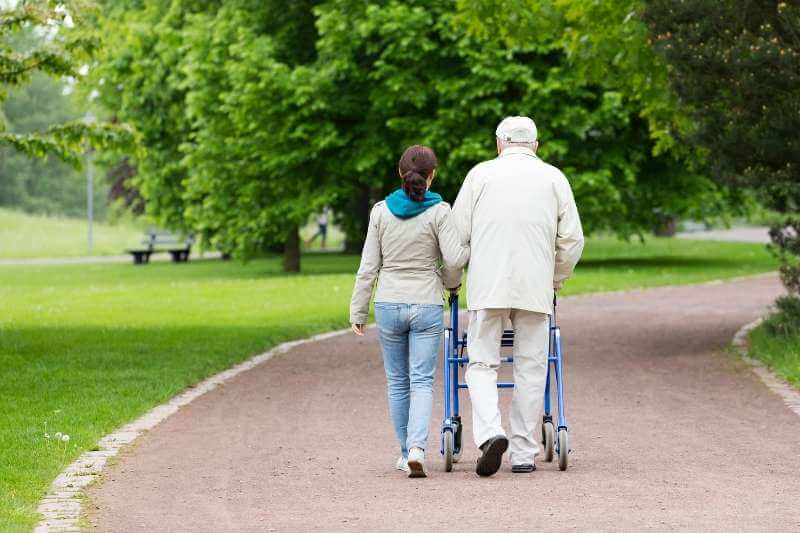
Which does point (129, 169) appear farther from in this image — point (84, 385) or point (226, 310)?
point (84, 385)

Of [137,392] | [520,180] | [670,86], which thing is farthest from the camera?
[670,86]

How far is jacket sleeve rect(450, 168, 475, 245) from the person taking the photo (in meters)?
7.99

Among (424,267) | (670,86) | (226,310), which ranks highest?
(670,86)

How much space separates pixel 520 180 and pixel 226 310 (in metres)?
13.3

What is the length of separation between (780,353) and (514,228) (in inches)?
256

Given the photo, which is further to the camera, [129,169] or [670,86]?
[129,169]

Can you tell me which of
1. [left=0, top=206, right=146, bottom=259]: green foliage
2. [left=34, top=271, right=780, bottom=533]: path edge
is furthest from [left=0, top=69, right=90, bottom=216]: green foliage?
[left=34, top=271, right=780, bottom=533]: path edge

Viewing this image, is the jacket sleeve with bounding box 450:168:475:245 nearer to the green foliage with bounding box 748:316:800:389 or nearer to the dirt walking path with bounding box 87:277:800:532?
the dirt walking path with bounding box 87:277:800:532

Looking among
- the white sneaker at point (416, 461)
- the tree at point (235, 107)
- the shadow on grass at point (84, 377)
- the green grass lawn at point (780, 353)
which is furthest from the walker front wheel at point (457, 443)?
the tree at point (235, 107)

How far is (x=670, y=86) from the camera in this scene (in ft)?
46.2

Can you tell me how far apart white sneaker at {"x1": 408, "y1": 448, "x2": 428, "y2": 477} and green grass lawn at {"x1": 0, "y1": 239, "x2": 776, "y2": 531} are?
1.91 metres

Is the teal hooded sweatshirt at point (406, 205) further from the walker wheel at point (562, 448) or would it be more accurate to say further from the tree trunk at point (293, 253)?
the tree trunk at point (293, 253)

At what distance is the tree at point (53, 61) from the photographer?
14203 mm

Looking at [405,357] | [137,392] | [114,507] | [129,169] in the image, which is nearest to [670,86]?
[137,392]
